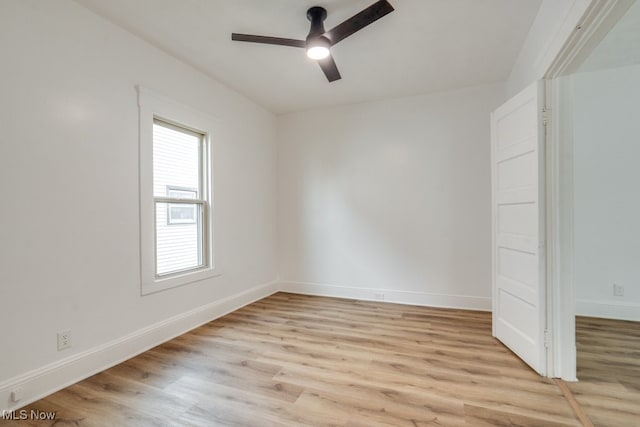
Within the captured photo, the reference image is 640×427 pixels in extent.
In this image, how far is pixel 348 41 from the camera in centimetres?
255

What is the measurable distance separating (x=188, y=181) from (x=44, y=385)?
1971 millimetres

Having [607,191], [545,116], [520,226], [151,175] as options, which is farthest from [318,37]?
[607,191]

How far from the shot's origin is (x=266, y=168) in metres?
4.28

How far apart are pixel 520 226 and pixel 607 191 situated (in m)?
1.72

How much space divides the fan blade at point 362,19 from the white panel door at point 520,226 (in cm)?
127

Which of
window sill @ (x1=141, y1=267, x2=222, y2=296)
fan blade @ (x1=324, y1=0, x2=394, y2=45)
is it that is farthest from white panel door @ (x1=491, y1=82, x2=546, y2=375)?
window sill @ (x1=141, y1=267, x2=222, y2=296)

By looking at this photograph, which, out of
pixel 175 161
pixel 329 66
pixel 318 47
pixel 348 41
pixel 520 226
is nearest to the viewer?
pixel 318 47

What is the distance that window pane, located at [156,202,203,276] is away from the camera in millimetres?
2764

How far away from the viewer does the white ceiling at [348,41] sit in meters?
2.13

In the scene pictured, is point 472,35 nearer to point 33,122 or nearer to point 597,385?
point 597,385

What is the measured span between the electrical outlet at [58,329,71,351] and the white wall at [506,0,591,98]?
3.70 meters

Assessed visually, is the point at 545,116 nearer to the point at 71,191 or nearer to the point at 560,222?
the point at 560,222

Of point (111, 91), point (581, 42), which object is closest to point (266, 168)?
point (111, 91)

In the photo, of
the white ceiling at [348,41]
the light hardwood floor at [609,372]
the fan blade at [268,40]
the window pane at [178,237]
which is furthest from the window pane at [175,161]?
the light hardwood floor at [609,372]
